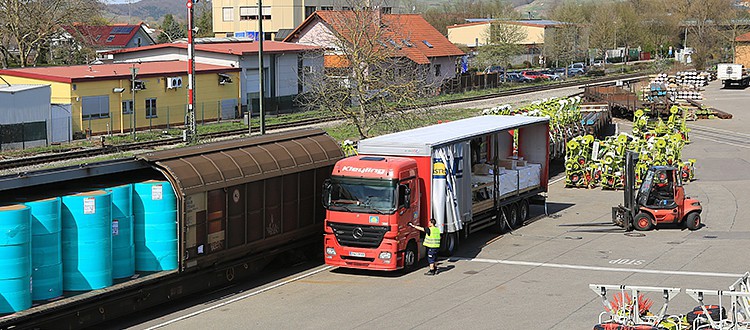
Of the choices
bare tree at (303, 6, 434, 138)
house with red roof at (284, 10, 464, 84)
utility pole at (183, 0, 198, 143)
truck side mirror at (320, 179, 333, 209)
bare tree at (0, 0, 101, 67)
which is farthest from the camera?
house with red roof at (284, 10, 464, 84)

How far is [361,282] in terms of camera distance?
69.1ft

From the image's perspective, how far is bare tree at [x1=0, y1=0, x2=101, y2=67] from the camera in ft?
212

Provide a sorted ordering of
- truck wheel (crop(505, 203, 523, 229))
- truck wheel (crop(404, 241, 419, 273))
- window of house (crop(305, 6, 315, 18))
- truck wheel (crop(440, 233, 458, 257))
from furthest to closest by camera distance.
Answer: window of house (crop(305, 6, 315, 18)), truck wheel (crop(505, 203, 523, 229)), truck wheel (crop(440, 233, 458, 257)), truck wheel (crop(404, 241, 419, 273))

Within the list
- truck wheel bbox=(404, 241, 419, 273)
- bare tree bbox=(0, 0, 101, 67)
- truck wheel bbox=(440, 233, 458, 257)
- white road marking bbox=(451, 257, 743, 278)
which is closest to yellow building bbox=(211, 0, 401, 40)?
bare tree bbox=(0, 0, 101, 67)

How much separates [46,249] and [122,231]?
6.00 ft

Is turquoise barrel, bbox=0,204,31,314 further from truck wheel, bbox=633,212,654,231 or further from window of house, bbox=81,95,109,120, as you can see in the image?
window of house, bbox=81,95,109,120

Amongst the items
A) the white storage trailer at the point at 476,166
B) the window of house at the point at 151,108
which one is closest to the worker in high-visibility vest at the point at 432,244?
the white storage trailer at the point at 476,166

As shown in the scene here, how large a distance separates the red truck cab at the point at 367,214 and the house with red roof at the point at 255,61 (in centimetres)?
3755

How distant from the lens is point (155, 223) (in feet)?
58.1

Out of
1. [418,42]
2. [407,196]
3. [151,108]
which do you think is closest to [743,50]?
[418,42]

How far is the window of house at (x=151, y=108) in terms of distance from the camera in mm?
50781

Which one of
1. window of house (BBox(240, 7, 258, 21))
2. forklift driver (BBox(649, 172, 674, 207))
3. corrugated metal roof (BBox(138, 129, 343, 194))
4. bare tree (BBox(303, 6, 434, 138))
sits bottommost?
forklift driver (BBox(649, 172, 674, 207))

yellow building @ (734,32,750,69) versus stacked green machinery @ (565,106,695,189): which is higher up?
yellow building @ (734,32,750,69)

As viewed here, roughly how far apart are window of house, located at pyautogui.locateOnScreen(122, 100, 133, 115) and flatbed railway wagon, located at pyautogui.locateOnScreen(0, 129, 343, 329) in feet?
96.1
